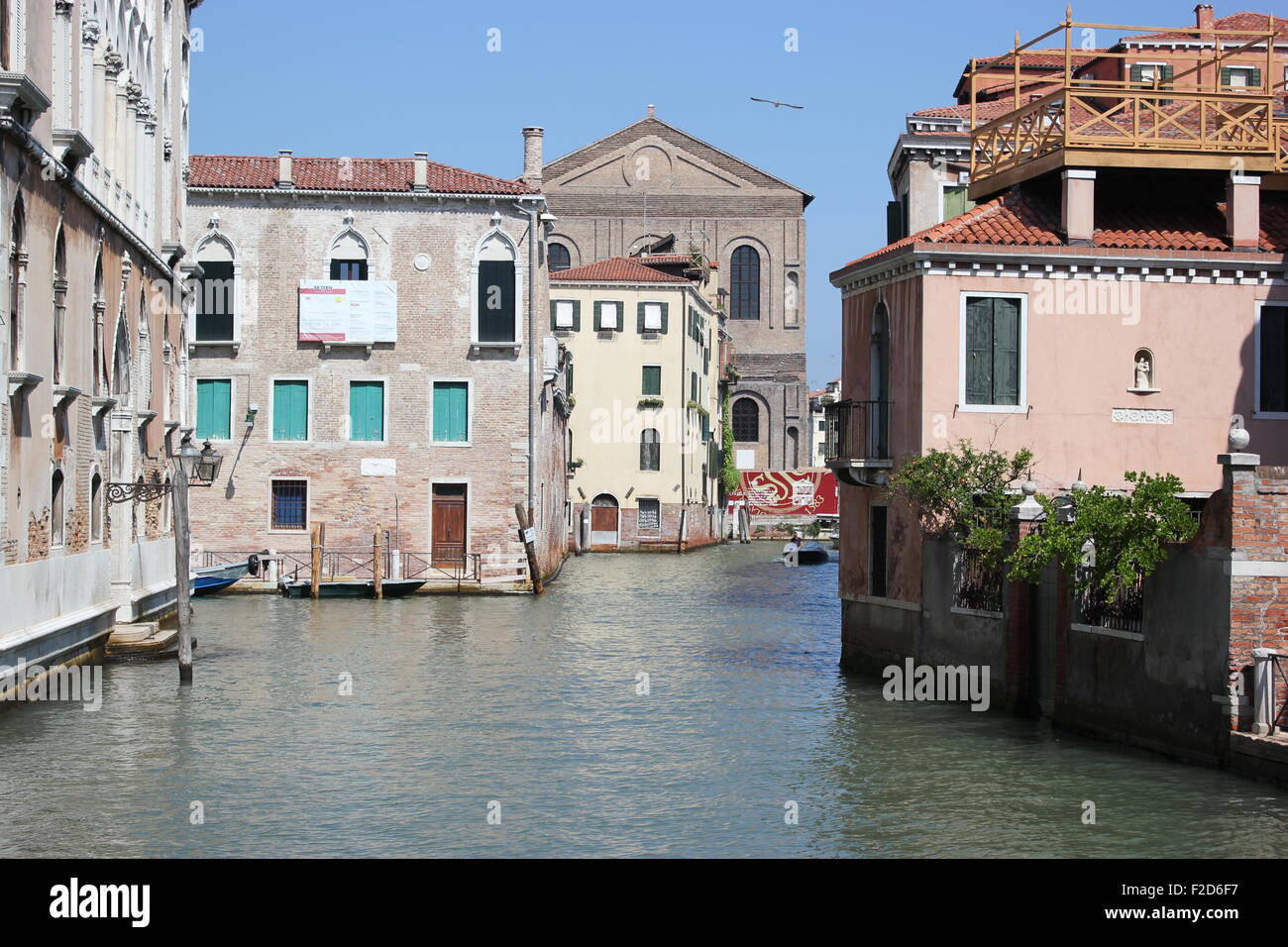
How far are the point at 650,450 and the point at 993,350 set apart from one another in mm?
36100

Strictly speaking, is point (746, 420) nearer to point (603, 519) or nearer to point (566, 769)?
point (603, 519)

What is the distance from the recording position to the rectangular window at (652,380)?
54.5 m

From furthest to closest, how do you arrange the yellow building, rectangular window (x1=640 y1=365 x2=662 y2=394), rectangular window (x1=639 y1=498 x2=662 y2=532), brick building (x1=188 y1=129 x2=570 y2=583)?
rectangular window (x1=639 y1=498 x2=662 y2=532) → rectangular window (x1=640 y1=365 x2=662 y2=394) → the yellow building → brick building (x1=188 y1=129 x2=570 y2=583)

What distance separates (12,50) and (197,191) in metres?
19.3

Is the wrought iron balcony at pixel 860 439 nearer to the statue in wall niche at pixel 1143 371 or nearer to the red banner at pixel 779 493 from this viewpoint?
the statue in wall niche at pixel 1143 371

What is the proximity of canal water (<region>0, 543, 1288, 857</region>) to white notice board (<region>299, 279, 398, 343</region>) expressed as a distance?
12391 millimetres

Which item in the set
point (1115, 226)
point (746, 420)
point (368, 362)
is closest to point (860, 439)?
point (1115, 226)

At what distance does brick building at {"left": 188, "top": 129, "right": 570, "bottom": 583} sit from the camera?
118 feet

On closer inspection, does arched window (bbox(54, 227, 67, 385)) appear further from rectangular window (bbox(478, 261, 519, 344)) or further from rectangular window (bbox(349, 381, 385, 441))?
rectangular window (bbox(478, 261, 519, 344))

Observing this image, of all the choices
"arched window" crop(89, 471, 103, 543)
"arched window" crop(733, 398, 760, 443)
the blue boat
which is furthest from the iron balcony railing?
"arched window" crop(733, 398, 760, 443)

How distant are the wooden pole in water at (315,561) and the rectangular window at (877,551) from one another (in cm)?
1622

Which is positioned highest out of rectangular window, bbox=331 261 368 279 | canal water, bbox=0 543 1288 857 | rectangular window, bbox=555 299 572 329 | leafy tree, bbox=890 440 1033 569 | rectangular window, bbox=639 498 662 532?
rectangular window, bbox=555 299 572 329

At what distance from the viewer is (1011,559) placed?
16984 mm
